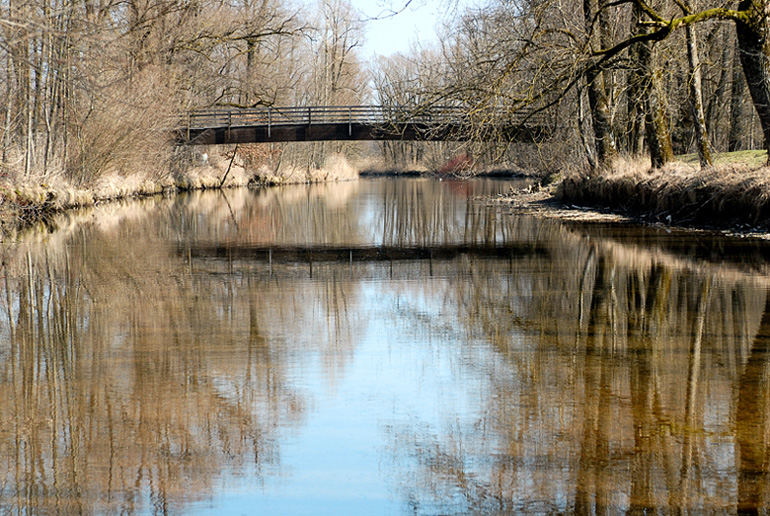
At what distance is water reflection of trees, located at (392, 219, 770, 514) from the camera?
3.94m

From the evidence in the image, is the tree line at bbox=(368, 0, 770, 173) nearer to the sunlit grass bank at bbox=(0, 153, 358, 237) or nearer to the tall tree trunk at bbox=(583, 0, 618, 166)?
the tall tree trunk at bbox=(583, 0, 618, 166)

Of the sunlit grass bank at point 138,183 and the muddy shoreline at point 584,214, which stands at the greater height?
the sunlit grass bank at point 138,183

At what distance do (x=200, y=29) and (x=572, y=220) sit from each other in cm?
2178

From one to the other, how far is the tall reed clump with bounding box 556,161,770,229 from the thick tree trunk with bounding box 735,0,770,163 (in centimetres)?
106

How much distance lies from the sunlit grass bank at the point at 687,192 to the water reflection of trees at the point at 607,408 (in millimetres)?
6270

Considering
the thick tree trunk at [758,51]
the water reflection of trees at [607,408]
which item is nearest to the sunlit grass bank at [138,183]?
the water reflection of trees at [607,408]

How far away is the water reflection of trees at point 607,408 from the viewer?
394 centimetres

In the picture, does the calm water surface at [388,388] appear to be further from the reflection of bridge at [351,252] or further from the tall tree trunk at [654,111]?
the tall tree trunk at [654,111]

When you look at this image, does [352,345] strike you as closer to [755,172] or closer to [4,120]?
[755,172]

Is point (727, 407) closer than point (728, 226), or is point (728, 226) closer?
point (727, 407)

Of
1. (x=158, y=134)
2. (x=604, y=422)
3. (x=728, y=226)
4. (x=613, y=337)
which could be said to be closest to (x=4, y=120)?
(x=158, y=134)

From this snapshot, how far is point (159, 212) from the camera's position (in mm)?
24125

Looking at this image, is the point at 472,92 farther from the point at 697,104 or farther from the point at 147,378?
the point at 147,378

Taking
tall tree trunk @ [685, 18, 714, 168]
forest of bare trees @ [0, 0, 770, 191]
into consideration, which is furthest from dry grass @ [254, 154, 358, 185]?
tall tree trunk @ [685, 18, 714, 168]
